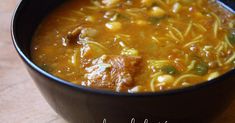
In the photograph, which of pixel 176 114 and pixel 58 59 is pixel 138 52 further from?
pixel 176 114

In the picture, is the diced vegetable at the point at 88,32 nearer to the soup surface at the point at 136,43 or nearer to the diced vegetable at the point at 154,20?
the soup surface at the point at 136,43

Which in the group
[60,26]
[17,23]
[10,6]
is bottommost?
[10,6]

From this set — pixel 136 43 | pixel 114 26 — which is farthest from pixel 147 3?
pixel 136 43

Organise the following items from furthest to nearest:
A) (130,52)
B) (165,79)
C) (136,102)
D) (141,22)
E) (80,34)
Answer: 1. (141,22)
2. (80,34)
3. (130,52)
4. (165,79)
5. (136,102)

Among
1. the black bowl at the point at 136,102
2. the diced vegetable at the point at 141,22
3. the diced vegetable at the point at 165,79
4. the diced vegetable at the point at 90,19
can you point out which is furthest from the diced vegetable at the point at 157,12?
the black bowl at the point at 136,102

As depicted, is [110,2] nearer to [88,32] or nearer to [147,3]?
[147,3]

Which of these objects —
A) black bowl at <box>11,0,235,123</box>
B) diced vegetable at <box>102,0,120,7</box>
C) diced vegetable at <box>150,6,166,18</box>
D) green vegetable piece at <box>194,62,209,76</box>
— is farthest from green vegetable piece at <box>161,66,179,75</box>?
diced vegetable at <box>102,0,120,7</box>

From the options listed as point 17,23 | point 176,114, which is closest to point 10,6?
point 17,23

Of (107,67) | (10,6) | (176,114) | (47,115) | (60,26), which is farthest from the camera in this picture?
(10,6)
